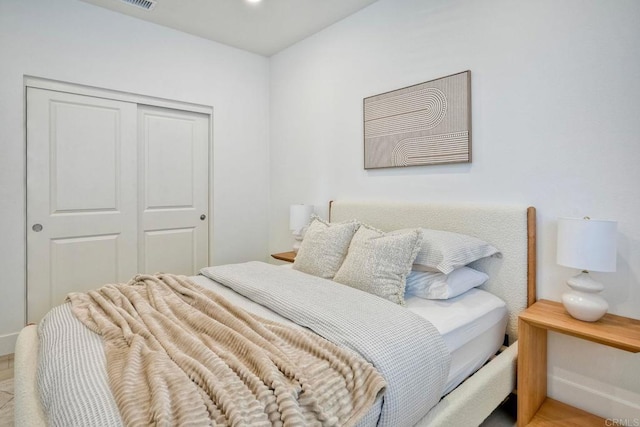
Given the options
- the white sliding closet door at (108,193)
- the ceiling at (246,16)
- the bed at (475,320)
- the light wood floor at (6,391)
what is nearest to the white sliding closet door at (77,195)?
the white sliding closet door at (108,193)

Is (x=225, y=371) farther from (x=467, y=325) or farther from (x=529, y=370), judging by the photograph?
(x=529, y=370)

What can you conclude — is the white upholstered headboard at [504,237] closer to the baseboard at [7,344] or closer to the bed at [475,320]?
the bed at [475,320]

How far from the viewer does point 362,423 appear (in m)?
1.02

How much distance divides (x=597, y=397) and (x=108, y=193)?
358cm

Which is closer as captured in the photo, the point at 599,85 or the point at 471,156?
the point at 599,85

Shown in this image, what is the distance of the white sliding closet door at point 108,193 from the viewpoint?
2.62 metres

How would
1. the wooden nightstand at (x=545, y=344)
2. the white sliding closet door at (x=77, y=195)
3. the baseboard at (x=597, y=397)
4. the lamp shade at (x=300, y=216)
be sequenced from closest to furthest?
the wooden nightstand at (x=545, y=344), the baseboard at (x=597, y=397), the white sliding closet door at (x=77, y=195), the lamp shade at (x=300, y=216)

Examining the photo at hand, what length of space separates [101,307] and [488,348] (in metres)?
1.91

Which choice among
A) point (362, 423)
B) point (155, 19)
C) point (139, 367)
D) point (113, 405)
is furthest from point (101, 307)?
point (155, 19)

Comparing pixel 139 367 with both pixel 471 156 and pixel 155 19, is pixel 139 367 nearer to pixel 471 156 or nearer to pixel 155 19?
pixel 471 156

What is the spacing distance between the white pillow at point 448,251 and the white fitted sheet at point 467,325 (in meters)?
0.19

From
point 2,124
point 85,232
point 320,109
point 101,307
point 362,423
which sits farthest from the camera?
point 320,109

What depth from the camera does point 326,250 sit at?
214 centimetres

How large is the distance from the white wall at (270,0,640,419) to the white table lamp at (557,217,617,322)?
219mm
